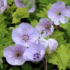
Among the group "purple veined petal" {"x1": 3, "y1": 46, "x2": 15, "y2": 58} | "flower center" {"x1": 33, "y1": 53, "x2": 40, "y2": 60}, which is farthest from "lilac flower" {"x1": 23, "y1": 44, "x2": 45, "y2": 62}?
"purple veined petal" {"x1": 3, "y1": 46, "x2": 15, "y2": 58}

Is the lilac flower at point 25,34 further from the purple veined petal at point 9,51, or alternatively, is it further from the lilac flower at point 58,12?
the lilac flower at point 58,12

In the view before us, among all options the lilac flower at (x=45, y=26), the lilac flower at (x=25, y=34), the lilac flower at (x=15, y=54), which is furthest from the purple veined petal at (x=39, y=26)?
the lilac flower at (x=15, y=54)

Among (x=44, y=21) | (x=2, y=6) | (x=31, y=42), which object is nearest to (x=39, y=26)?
(x=44, y=21)

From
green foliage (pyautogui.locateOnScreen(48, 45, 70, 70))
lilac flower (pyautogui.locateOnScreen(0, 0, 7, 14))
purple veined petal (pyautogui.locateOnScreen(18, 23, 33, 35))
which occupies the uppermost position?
lilac flower (pyautogui.locateOnScreen(0, 0, 7, 14))

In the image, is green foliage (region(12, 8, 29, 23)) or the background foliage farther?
green foliage (region(12, 8, 29, 23))

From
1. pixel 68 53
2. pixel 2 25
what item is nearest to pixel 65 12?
pixel 68 53

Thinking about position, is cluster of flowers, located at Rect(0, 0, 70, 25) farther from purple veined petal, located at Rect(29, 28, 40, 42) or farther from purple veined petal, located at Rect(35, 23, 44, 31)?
purple veined petal, located at Rect(29, 28, 40, 42)

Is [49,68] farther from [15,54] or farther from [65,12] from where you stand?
[65,12]
